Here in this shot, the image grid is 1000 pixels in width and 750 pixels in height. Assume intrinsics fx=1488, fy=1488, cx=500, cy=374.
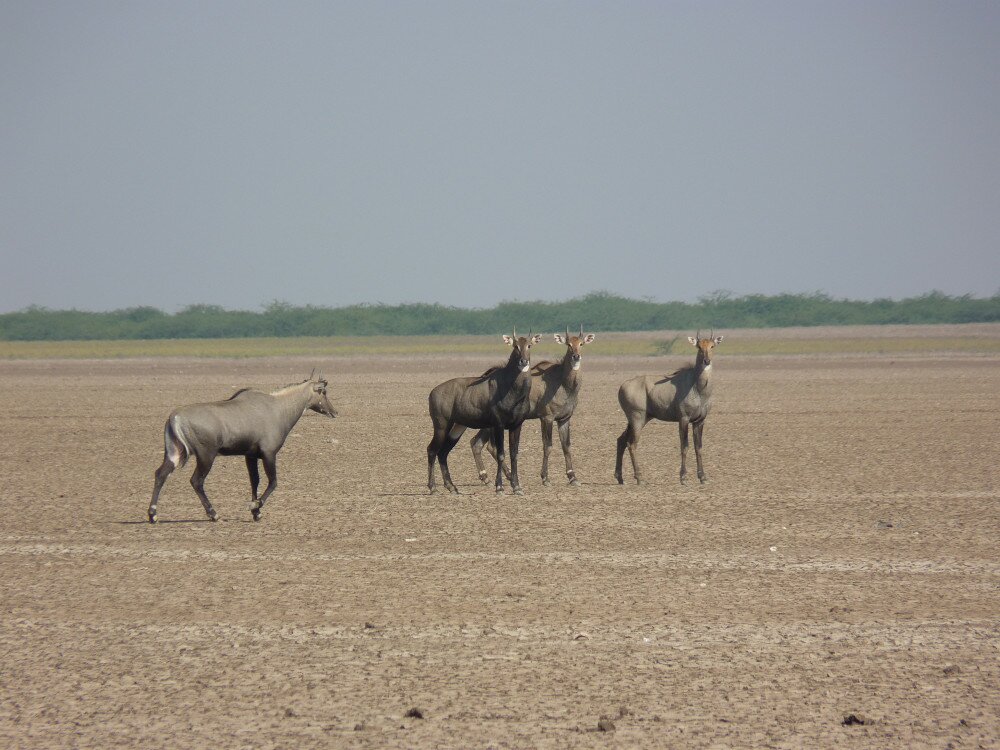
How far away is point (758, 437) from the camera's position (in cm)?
2798

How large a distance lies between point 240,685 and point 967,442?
1913 centimetres

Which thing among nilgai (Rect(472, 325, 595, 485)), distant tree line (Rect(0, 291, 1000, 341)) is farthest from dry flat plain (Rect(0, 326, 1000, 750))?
distant tree line (Rect(0, 291, 1000, 341))

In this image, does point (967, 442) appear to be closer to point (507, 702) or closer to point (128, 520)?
point (128, 520)

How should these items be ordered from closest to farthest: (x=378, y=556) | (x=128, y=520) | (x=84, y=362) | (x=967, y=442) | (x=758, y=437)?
1. (x=378, y=556)
2. (x=128, y=520)
3. (x=967, y=442)
4. (x=758, y=437)
5. (x=84, y=362)

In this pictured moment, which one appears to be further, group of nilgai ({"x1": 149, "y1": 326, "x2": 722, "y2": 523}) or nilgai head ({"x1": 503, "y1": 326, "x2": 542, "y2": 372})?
nilgai head ({"x1": 503, "y1": 326, "x2": 542, "y2": 372})

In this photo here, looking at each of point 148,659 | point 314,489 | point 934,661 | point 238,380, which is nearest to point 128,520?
point 314,489

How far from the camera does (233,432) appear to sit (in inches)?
661

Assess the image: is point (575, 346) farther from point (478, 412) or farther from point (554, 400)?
point (478, 412)

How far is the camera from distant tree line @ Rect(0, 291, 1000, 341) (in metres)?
125

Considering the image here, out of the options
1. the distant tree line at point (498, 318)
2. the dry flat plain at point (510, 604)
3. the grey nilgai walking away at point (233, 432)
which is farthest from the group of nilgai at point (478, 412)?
the distant tree line at point (498, 318)

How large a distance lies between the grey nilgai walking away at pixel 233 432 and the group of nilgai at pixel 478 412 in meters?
0.01

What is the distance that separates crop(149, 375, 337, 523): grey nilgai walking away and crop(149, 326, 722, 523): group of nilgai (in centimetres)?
1

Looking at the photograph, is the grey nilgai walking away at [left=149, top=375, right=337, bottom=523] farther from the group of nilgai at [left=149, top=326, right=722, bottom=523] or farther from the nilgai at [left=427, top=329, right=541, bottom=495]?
the nilgai at [left=427, top=329, right=541, bottom=495]

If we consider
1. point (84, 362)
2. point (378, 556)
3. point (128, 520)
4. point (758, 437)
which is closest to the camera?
point (378, 556)
